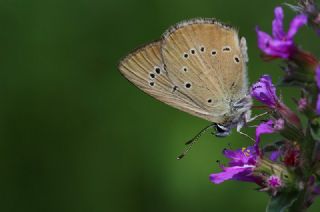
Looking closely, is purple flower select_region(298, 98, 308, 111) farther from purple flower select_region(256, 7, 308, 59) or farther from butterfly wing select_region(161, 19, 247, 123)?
butterfly wing select_region(161, 19, 247, 123)

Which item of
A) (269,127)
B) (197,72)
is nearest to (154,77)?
(197,72)

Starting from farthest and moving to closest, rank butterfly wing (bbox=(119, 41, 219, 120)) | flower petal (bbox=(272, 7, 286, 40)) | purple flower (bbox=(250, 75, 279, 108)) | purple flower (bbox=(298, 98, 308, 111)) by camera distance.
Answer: butterfly wing (bbox=(119, 41, 219, 120))
purple flower (bbox=(250, 75, 279, 108))
purple flower (bbox=(298, 98, 308, 111))
flower petal (bbox=(272, 7, 286, 40))

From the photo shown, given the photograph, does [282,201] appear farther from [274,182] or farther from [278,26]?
[278,26]

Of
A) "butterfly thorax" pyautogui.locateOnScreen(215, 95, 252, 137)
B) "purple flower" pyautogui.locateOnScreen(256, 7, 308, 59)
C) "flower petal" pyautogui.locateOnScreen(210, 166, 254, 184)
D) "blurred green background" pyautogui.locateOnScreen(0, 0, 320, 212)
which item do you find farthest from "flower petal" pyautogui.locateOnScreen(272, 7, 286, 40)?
"blurred green background" pyautogui.locateOnScreen(0, 0, 320, 212)

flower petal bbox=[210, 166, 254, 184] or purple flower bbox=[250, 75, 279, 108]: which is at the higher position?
purple flower bbox=[250, 75, 279, 108]

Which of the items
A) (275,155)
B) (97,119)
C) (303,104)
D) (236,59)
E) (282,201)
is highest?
(236,59)
